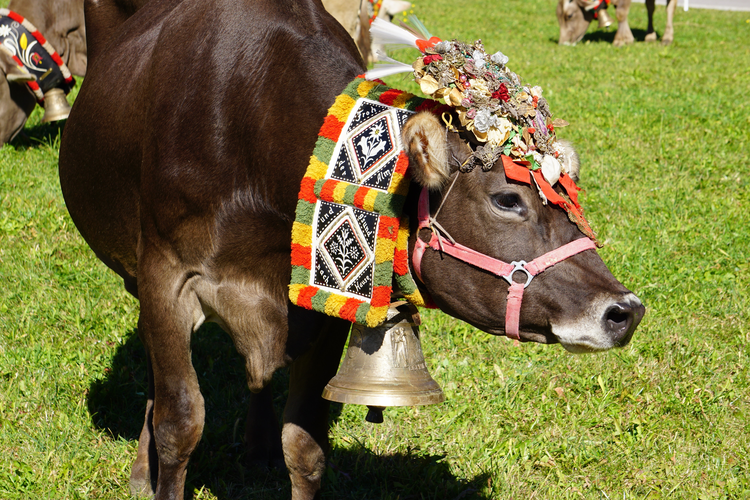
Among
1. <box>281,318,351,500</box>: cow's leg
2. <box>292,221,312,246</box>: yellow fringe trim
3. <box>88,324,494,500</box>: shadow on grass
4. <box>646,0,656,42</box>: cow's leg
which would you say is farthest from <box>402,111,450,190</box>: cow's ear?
<box>646,0,656,42</box>: cow's leg

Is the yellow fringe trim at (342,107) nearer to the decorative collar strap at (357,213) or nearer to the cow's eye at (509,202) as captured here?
the decorative collar strap at (357,213)

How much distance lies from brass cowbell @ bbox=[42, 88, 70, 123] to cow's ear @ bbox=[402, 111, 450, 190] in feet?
20.8

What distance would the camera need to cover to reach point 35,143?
26.2 feet

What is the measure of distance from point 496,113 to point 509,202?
0.90 ft

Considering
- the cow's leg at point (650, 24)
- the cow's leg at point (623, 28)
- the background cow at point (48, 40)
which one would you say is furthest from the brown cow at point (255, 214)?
the cow's leg at point (650, 24)

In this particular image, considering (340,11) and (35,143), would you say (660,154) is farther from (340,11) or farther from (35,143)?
(35,143)

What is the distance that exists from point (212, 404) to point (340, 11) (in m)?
6.04

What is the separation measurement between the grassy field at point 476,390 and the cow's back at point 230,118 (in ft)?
4.28

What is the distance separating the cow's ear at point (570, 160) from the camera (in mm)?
2537

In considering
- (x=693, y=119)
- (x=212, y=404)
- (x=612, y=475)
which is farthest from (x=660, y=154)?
(x=212, y=404)

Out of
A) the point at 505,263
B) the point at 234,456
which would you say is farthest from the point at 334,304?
the point at 234,456

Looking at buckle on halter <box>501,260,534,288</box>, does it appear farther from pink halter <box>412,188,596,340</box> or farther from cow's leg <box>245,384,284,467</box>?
cow's leg <box>245,384,284,467</box>

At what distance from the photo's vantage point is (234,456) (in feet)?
13.0

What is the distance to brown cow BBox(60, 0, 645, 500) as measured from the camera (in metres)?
2.41
